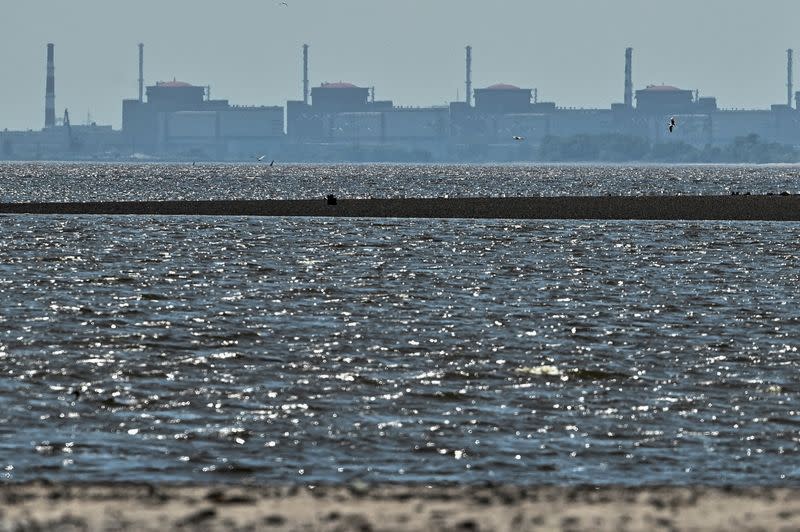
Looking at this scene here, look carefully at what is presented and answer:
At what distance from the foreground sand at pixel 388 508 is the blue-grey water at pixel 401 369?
3.49m


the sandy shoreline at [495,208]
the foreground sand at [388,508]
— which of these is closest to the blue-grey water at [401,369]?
the foreground sand at [388,508]

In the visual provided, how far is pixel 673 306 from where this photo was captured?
1161 inches

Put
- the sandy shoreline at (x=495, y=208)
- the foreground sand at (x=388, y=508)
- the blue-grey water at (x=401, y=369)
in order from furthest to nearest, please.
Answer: the sandy shoreline at (x=495, y=208) < the blue-grey water at (x=401, y=369) < the foreground sand at (x=388, y=508)

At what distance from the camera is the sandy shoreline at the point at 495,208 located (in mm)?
67875

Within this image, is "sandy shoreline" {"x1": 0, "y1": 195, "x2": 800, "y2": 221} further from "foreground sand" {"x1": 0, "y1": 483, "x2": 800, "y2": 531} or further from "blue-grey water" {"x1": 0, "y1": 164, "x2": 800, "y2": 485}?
"foreground sand" {"x1": 0, "y1": 483, "x2": 800, "y2": 531}

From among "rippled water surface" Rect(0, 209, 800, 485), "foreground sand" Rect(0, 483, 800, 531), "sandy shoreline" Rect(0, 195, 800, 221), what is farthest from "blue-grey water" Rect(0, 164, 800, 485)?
"sandy shoreline" Rect(0, 195, 800, 221)

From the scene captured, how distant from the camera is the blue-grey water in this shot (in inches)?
570

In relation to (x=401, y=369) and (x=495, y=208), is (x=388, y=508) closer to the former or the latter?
(x=401, y=369)

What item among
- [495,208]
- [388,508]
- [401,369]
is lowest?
[401,369]

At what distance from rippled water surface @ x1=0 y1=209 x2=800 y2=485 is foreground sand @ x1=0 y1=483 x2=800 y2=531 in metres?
3.55

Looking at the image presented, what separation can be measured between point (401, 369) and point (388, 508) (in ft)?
37.0

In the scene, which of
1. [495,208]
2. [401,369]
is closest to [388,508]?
[401,369]

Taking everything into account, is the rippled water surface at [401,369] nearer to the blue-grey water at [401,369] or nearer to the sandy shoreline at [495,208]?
the blue-grey water at [401,369]

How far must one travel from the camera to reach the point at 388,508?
933 cm
